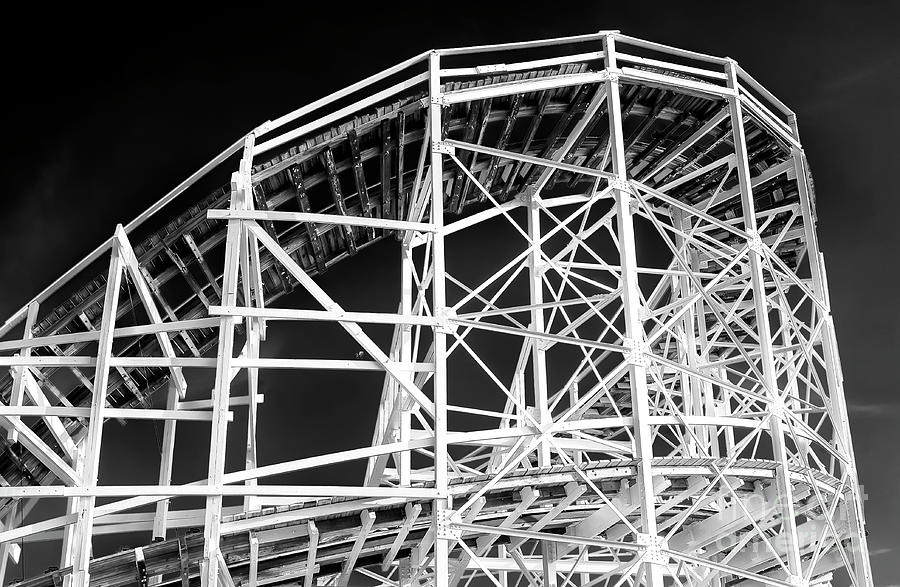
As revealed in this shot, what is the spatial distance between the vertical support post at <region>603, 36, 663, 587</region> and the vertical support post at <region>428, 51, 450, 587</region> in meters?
2.75

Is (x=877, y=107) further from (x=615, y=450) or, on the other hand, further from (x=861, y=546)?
(x=615, y=450)

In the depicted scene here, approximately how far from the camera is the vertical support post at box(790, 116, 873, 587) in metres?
17.6

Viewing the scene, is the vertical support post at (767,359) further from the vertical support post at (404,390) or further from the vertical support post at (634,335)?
the vertical support post at (404,390)

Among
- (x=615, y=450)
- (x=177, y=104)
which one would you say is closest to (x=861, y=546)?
(x=615, y=450)

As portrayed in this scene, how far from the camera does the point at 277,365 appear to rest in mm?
14945

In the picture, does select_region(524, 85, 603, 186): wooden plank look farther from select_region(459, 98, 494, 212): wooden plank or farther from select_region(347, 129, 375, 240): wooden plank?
select_region(347, 129, 375, 240): wooden plank

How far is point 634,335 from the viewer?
1541 centimetres

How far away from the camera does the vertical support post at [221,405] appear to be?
548 inches

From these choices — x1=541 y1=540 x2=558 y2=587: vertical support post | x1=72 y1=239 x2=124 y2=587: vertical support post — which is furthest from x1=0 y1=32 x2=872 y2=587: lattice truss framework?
x1=541 y1=540 x2=558 y2=587: vertical support post

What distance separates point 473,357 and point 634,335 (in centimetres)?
313

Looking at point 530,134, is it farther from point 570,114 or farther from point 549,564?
point 549,564

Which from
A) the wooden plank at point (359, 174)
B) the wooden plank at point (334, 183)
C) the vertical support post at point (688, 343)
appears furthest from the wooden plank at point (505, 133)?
the vertical support post at point (688, 343)

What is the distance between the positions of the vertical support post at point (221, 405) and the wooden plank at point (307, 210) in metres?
1.46

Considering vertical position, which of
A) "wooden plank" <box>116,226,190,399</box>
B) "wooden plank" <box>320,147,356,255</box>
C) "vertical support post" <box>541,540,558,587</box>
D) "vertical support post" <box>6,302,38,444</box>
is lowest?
"vertical support post" <box>541,540,558,587</box>
